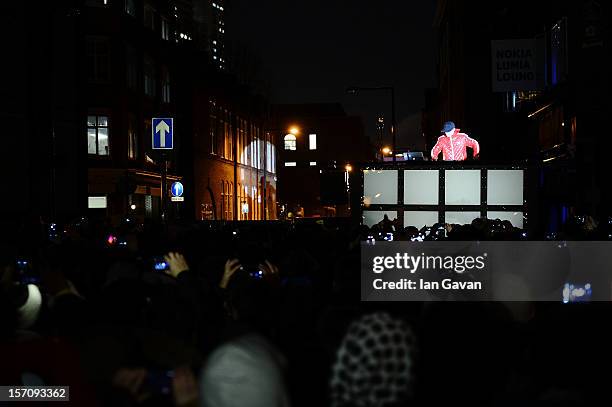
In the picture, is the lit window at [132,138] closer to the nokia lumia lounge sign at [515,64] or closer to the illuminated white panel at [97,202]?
the illuminated white panel at [97,202]

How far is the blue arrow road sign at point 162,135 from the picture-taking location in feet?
67.4

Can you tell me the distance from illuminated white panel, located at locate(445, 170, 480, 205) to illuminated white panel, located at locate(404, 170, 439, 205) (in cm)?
33

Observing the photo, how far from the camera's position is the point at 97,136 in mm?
49750

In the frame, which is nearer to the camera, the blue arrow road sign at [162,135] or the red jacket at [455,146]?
the blue arrow road sign at [162,135]

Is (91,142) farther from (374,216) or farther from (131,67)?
(374,216)

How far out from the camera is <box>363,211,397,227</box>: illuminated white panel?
69.9 feet

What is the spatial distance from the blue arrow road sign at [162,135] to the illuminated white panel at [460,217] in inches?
271

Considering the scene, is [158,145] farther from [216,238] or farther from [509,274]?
[509,274]

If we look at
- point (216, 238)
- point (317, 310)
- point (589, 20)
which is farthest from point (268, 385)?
point (589, 20)

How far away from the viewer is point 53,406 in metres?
5.09

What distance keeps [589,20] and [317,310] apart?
20.7 metres

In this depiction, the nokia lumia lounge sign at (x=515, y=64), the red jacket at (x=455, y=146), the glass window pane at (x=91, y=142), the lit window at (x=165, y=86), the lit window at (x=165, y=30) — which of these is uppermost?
the lit window at (x=165, y=30)

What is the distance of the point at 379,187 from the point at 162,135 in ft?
17.7
